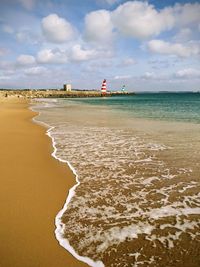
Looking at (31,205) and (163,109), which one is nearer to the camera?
(31,205)

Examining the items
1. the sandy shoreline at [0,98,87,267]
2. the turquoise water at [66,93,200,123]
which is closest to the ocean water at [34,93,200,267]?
the sandy shoreline at [0,98,87,267]

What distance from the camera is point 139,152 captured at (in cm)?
1112

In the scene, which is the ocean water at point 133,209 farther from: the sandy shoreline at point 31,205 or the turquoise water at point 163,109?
the turquoise water at point 163,109

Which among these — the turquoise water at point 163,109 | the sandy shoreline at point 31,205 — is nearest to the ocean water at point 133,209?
the sandy shoreline at point 31,205

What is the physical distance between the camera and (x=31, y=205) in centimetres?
596

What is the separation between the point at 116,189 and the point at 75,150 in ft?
16.2

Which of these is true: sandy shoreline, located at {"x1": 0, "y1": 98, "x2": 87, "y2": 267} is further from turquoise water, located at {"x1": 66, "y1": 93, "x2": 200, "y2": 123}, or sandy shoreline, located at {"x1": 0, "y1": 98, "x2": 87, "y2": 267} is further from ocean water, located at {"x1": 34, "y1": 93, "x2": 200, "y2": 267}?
turquoise water, located at {"x1": 66, "y1": 93, "x2": 200, "y2": 123}

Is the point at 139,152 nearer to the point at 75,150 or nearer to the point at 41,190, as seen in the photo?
the point at 75,150

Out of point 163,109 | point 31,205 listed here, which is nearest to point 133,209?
point 31,205

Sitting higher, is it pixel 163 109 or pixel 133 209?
pixel 133 209

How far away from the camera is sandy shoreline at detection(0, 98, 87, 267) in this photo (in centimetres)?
418

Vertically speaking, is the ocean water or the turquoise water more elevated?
the ocean water

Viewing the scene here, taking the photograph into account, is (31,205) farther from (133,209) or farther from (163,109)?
(163,109)

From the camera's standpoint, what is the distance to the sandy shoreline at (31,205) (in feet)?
13.7
